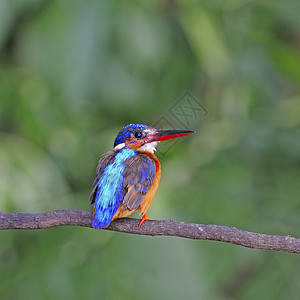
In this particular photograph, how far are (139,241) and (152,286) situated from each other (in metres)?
0.16

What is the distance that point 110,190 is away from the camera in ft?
5.34

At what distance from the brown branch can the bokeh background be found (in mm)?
729

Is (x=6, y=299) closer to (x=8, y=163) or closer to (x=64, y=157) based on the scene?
(x=8, y=163)

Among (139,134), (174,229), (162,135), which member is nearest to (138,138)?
(139,134)

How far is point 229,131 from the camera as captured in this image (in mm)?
2795

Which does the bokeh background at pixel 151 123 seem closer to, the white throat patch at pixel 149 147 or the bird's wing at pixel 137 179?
the white throat patch at pixel 149 147

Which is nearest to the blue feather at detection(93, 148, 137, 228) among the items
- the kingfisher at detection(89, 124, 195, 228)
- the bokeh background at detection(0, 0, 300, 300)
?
the kingfisher at detection(89, 124, 195, 228)

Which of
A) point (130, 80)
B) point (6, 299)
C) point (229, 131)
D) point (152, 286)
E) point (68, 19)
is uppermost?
point (68, 19)

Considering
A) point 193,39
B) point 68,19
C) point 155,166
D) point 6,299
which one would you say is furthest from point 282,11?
point 6,299

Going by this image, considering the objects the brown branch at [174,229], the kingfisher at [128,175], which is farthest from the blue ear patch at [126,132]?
the brown branch at [174,229]

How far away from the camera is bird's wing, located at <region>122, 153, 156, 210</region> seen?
1639 mm

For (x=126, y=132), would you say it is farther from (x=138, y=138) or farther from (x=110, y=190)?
(x=110, y=190)

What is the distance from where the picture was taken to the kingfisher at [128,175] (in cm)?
157

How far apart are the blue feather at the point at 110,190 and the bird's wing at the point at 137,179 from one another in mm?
13
